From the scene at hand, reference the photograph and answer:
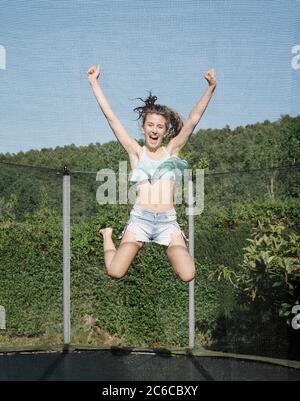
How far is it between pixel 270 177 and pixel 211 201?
45 cm

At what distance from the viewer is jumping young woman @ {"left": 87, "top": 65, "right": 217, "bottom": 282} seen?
3095 millimetres

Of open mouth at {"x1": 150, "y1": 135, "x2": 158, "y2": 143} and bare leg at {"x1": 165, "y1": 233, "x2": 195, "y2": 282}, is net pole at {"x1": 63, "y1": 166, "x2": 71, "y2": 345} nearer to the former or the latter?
open mouth at {"x1": 150, "y1": 135, "x2": 158, "y2": 143}

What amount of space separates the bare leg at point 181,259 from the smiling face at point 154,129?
46cm

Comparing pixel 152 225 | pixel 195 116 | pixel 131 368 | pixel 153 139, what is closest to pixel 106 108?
pixel 153 139

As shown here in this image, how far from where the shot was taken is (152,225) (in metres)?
3.14

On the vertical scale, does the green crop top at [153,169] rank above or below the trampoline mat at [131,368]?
above

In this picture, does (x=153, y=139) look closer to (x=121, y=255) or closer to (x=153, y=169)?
(x=153, y=169)

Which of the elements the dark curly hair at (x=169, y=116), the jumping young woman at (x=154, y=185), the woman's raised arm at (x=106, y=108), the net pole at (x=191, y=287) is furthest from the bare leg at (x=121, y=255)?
the net pole at (x=191, y=287)

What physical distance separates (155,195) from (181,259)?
339 millimetres

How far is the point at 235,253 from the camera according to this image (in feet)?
14.5

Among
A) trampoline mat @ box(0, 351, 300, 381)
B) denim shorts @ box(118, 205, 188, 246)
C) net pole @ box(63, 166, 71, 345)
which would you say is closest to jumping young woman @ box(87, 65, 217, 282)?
denim shorts @ box(118, 205, 188, 246)

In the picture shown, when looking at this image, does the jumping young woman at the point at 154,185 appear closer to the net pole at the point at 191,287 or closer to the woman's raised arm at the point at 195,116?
the woman's raised arm at the point at 195,116

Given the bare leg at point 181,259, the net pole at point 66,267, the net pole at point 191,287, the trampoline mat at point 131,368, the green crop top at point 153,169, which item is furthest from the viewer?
the net pole at point 66,267

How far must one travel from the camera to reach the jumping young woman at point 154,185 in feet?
10.2
